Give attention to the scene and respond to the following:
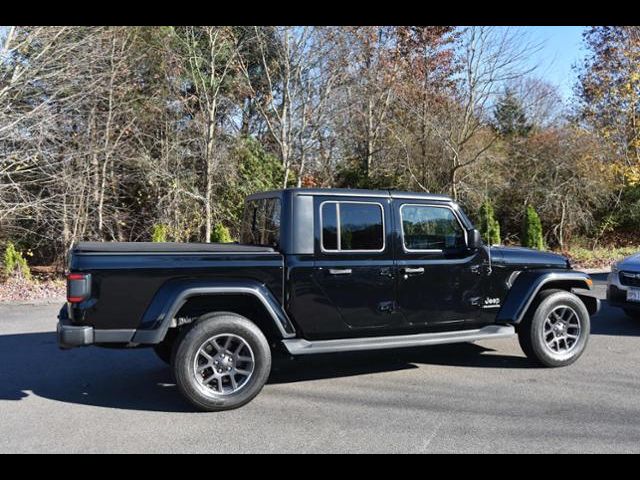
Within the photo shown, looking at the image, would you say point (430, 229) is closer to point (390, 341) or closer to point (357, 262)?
point (357, 262)

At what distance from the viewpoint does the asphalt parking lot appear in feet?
13.0

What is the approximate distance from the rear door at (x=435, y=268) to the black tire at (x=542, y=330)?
0.63m

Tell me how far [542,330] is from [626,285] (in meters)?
2.84

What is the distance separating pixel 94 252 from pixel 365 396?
261cm

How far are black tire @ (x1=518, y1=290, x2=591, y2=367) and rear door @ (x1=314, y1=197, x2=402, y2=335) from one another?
4.96 feet

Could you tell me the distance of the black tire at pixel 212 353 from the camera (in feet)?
14.9

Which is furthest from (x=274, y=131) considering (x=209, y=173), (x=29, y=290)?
(x=29, y=290)

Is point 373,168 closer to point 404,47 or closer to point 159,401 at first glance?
point 404,47

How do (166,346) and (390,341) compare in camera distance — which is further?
(166,346)

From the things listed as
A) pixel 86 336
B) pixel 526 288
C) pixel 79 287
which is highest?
pixel 79 287

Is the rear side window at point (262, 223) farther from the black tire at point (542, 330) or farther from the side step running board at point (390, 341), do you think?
the black tire at point (542, 330)

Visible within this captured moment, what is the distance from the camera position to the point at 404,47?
1788 centimetres

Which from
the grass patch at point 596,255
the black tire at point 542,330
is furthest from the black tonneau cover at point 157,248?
the grass patch at point 596,255

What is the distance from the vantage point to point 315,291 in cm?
499
